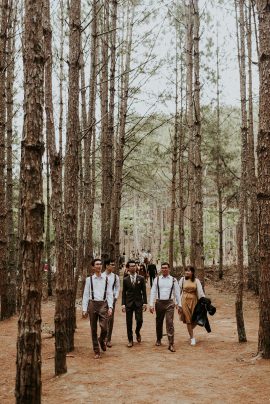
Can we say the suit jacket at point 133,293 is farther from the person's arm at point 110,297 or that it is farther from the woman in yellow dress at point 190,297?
the woman in yellow dress at point 190,297

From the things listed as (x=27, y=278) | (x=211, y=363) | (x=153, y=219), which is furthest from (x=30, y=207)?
(x=153, y=219)

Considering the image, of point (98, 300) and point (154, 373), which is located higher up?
point (98, 300)

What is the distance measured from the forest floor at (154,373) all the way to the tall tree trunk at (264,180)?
0.59m

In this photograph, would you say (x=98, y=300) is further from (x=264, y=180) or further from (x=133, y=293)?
(x=264, y=180)

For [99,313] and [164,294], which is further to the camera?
[164,294]

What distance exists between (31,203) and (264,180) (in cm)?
420

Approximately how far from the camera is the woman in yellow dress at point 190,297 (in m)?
8.76

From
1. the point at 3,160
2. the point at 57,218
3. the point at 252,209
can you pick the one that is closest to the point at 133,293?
the point at 57,218

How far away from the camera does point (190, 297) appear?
882 cm

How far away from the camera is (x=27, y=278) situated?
13.5 ft

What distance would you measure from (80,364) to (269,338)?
10.2 ft

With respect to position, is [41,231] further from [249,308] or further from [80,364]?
[249,308]

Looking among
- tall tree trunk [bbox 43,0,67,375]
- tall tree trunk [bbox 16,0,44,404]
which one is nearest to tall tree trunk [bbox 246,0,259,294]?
tall tree trunk [bbox 43,0,67,375]

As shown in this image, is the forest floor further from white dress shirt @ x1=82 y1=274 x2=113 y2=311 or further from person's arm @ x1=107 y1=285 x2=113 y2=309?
white dress shirt @ x1=82 y1=274 x2=113 y2=311
